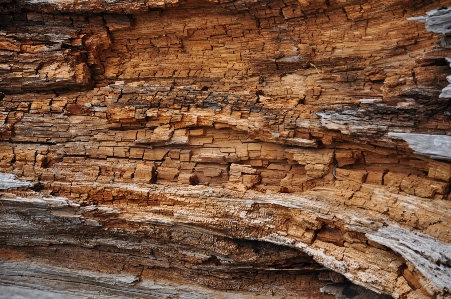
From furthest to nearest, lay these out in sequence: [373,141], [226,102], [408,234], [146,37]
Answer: [146,37] → [226,102] → [373,141] → [408,234]

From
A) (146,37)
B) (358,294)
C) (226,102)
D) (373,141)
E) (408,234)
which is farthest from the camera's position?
(146,37)

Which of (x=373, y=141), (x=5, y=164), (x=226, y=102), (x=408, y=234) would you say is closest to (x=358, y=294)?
(x=408, y=234)

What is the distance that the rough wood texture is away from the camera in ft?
21.5

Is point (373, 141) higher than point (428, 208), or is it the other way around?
point (373, 141)

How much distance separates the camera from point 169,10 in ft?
25.5

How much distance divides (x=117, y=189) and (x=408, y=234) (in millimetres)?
4463

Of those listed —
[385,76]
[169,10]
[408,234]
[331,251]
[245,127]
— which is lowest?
[331,251]

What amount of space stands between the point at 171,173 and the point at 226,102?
1.46 m

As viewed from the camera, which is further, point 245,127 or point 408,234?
point 245,127

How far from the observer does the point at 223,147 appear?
778 centimetres

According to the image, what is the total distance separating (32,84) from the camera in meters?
8.43

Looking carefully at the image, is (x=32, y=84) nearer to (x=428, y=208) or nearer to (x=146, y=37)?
(x=146, y=37)

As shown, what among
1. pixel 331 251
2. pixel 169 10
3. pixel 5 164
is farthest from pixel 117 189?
pixel 331 251

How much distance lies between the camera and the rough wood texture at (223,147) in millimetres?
6539
